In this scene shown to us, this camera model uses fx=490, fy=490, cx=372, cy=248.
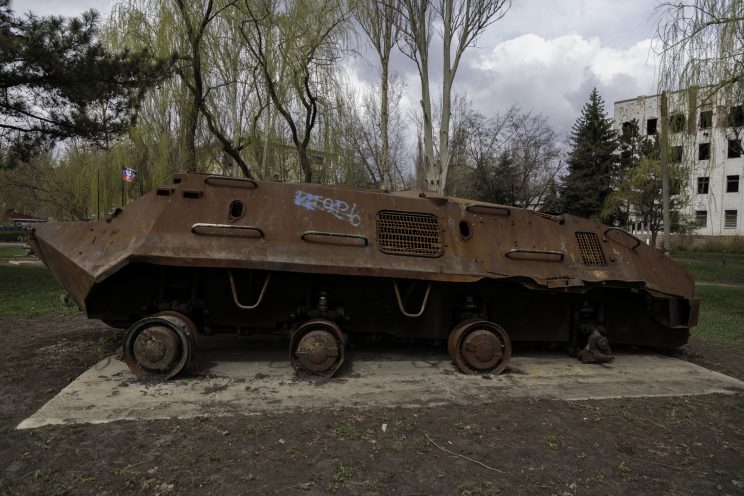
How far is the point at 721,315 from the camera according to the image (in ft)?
33.3

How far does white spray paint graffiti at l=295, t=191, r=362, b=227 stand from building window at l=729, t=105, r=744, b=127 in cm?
774

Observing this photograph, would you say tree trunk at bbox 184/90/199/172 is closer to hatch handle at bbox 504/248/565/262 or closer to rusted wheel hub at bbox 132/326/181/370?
rusted wheel hub at bbox 132/326/181/370

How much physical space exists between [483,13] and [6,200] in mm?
39590

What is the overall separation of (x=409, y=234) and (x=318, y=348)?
144 cm

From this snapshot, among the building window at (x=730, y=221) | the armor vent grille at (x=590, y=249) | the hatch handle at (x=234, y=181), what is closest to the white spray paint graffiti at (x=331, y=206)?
the hatch handle at (x=234, y=181)

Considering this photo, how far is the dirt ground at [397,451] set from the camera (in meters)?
2.91

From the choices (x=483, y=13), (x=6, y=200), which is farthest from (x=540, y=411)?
(x=6, y=200)

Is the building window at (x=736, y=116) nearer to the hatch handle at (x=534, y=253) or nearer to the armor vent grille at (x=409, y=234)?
the hatch handle at (x=534, y=253)

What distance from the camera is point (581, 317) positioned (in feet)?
18.6

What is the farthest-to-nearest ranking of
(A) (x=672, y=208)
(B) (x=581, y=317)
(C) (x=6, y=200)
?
1. (C) (x=6, y=200)
2. (A) (x=672, y=208)
3. (B) (x=581, y=317)

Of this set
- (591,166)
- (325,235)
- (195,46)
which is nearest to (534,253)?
(325,235)

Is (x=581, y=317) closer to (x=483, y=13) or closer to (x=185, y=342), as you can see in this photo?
Answer: (x=185, y=342)

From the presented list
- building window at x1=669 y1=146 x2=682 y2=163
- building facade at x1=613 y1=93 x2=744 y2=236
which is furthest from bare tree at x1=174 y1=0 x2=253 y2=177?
building window at x1=669 y1=146 x2=682 y2=163

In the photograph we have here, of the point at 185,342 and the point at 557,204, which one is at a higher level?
the point at 557,204
